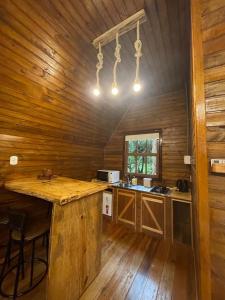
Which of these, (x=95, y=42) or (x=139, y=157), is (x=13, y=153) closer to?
(x=95, y=42)

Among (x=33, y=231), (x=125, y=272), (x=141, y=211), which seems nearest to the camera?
(x=33, y=231)

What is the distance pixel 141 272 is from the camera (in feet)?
5.83

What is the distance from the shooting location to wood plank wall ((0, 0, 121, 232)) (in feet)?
4.56

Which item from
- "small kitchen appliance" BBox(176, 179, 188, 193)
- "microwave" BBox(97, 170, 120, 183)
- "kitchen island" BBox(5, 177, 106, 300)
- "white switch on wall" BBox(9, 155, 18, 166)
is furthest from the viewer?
"microwave" BBox(97, 170, 120, 183)

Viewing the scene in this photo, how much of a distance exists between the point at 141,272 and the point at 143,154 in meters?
2.23

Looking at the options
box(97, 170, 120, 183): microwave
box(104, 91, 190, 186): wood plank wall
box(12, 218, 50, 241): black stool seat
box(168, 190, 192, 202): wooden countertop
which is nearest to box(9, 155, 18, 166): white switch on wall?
box(12, 218, 50, 241): black stool seat

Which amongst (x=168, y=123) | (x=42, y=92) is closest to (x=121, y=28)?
(x=42, y=92)

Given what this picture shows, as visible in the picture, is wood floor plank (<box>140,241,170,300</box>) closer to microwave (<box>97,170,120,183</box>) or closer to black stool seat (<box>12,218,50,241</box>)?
black stool seat (<box>12,218,50,241</box>)

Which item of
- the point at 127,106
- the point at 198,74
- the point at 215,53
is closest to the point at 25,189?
the point at 198,74

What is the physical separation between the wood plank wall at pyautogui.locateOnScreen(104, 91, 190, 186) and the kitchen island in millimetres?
1924

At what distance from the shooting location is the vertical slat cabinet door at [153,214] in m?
2.50

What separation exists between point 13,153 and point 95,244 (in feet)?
5.80

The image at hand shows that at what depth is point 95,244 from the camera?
5.38 feet

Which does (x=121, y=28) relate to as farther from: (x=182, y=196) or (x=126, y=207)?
(x=126, y=207)
